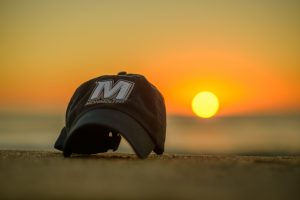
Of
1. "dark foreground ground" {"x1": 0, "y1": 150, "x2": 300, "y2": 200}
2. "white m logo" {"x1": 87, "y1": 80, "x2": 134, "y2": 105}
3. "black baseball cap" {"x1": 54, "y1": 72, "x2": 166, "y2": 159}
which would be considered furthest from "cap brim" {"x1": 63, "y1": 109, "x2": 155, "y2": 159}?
"dark foreground ground" {"x1": 0, "y1": 150, "x2": 300, "y2": 200}

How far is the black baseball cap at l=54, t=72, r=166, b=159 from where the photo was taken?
2.80 meters

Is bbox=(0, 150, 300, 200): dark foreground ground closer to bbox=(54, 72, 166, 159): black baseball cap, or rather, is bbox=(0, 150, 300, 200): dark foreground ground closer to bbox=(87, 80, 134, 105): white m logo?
bbox=(54, 72, 166, 159): black baseball cap

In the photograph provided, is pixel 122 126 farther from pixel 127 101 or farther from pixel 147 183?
pixel 147 183

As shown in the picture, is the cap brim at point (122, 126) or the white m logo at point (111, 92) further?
the white m logo at point (111, 92)

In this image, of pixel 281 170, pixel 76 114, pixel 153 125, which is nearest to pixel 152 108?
pixel 153 125

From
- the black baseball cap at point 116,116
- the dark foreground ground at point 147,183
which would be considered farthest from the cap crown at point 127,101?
the dark foreground ground at point 147,183

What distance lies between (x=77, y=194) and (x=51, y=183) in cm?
26

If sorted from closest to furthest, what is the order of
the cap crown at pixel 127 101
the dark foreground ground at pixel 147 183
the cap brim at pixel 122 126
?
the dark foreground ground at pixel 147 183
the cap brim at pixel 122 126
the cap crown at pixel 127 101

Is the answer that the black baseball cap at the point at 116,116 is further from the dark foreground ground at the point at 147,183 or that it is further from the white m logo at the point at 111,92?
the dark foreground ground at the point at 147,183

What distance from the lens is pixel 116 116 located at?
2.86m

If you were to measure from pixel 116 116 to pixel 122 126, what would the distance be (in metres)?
0.10

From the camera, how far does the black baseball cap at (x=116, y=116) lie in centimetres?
280

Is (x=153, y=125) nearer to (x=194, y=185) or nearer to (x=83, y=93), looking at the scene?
(x=83, y=93)

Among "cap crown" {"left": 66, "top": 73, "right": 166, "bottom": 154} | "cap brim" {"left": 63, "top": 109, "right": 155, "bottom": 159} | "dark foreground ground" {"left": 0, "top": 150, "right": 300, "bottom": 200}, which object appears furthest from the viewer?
"cap crown" {"left": 66, "top": 73, "right": 166, "bottom": 154}
